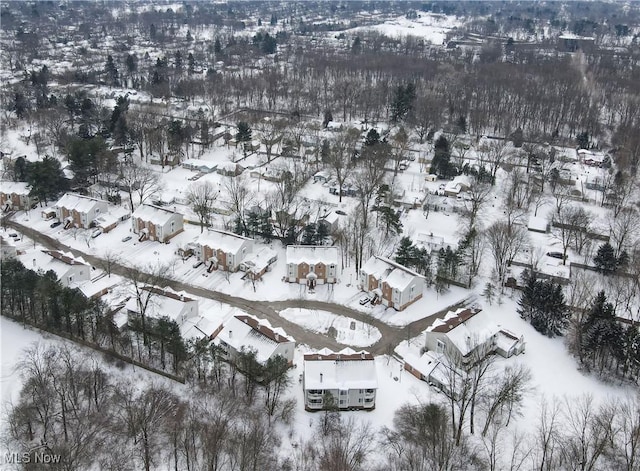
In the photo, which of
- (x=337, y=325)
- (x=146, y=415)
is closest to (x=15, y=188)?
(x=337, y=325)

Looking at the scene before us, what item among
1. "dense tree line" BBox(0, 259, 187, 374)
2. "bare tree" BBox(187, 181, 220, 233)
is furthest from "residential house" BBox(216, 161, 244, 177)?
"dense tree line" BBox(0, 259, 187, 374)

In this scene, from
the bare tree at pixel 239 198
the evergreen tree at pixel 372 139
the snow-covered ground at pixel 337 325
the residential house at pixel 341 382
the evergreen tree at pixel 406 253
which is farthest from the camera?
the evergreen tree at pixel 372 139

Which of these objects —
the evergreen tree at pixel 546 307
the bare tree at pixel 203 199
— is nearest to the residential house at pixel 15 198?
the bare tree at pixel 203 199

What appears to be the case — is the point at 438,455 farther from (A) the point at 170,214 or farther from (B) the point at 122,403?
(A) the point at 170,214

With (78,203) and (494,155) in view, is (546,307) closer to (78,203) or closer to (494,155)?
(494,155)

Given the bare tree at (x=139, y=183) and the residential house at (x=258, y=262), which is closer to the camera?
the residential house at (x=258, y=262)

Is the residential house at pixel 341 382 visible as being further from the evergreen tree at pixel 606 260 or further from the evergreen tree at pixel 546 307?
the evergreen tree at pixel 606 260

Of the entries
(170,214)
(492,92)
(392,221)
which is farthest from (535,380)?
(492,92)
